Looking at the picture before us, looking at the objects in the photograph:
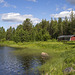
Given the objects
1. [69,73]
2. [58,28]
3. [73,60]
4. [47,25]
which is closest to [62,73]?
[69,73]

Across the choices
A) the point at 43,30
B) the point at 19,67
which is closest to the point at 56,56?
the point at 19,67

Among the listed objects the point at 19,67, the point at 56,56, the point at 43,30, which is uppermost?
the point at 43,30

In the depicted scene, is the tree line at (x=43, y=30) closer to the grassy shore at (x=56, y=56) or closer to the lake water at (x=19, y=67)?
the grassy shore at (x=56, y=56)

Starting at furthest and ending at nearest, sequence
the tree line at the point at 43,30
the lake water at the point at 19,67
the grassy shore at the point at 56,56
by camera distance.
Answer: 1. the tree line at the point at 43,30
2. the lake water at the point at 19,67
3. the grassy shore at the point at 56,56

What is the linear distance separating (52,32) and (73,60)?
112279 mm

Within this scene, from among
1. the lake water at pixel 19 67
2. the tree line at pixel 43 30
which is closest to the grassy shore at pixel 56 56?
the lake water at pixel 19 67

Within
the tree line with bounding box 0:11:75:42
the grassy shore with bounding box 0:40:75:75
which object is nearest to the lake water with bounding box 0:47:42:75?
the grassy shore with bounding box 0:40:75:75

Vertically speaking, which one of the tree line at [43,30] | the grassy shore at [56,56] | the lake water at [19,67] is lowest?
the lake water at [19,67]

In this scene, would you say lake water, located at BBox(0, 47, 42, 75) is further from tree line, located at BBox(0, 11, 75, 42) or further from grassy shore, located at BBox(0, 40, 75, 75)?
tree line, located at BBox(0, 11, 75, 42)

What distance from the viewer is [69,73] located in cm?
1428

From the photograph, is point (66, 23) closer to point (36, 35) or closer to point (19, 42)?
point (36, 35)

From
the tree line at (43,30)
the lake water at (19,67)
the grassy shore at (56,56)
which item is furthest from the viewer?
the tree line at (43,30)

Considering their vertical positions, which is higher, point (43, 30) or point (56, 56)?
point (43, 30)

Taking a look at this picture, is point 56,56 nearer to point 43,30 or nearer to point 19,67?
point 19,67
